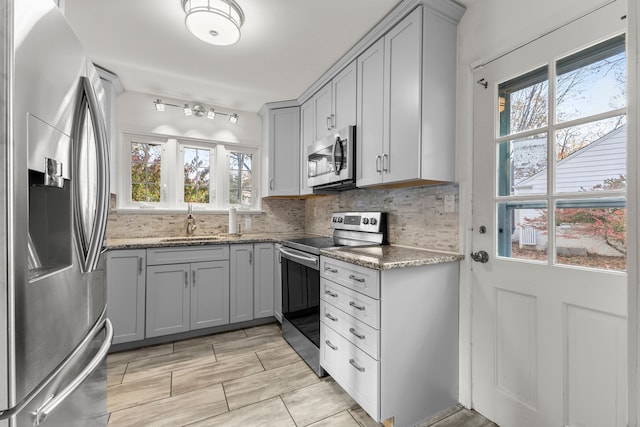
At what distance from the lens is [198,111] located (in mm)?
3090

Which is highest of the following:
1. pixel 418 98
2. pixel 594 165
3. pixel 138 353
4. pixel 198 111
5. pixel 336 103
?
pixel 198 111

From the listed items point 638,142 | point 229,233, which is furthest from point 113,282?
point 638,142

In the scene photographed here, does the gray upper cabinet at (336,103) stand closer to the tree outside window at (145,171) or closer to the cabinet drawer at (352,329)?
the cabinet drawer at (352,329)

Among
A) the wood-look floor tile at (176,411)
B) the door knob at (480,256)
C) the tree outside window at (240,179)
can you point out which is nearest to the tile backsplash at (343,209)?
the door knob at (480,256)

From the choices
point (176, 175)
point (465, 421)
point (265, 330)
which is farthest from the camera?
point (176, 175)

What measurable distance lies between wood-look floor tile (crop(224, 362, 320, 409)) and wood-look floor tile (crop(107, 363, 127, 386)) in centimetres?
78

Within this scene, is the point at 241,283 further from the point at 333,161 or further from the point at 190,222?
the point at 333,161

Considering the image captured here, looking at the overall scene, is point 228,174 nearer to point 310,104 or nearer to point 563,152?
point 310,104

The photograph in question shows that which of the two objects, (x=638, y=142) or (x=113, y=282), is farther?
(x=113, y=282)

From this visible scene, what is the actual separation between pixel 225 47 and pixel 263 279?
2116 mm

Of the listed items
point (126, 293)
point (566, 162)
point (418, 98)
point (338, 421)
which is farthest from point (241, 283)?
point (566, 162)

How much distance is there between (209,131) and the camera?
3307 millimetres

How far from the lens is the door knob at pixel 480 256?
1598 mm

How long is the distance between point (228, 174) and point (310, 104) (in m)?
1.31
